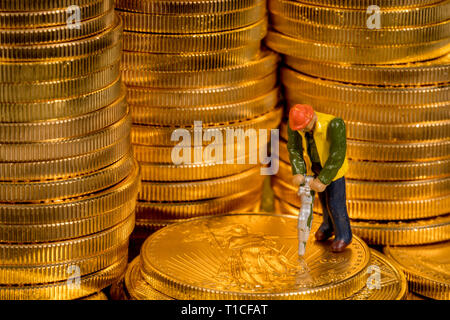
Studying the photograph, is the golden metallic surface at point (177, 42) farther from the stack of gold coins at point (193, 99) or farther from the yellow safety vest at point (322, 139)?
the yellow safety vest at point (322, 139)

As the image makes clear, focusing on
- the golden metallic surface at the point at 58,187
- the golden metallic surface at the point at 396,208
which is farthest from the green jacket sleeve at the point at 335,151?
the golden metallic surface at the point at 58,187

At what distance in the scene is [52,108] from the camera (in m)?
3.88

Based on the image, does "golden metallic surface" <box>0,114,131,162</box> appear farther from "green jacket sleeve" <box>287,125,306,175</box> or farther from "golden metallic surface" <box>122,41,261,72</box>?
"green jacket sleeve" <box>287,125,306,175</box>

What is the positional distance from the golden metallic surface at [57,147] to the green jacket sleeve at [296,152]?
697 mm

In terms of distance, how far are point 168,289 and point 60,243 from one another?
0.45 m

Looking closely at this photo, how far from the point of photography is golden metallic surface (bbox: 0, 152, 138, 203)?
394 centimetres

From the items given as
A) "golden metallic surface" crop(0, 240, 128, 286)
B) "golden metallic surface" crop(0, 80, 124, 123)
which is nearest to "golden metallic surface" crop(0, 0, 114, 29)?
"golden metallic surface" crop(0, 80, 124, 123)

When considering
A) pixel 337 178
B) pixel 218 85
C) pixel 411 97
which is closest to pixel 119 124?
pixel 218 85

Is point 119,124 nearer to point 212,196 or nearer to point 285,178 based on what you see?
point 212,196

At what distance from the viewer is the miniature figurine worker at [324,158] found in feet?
13.3

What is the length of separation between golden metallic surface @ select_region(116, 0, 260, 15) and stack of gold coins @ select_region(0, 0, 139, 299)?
0.97 feet

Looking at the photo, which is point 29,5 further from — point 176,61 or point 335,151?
point 335,151

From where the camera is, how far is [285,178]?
484cm

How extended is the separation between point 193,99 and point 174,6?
0.41 metres
